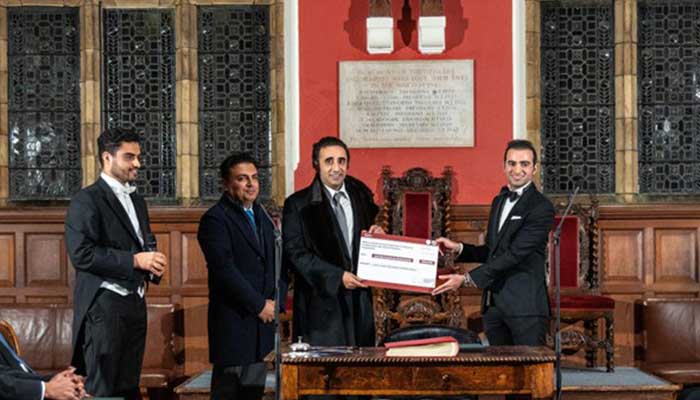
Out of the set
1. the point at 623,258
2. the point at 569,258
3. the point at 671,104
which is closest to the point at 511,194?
the point at 569,258

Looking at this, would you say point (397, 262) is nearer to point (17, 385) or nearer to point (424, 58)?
point (17, 385)

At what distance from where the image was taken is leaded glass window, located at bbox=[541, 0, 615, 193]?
27.2 feet

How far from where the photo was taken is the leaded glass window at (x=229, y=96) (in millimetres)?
8398

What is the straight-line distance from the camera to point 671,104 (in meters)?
8.26

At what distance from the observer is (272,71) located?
327 inches

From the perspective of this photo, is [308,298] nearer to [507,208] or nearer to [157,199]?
[507,208]

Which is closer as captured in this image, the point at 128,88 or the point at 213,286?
the point at 213,286

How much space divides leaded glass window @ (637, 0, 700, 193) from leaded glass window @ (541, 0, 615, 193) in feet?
0.90

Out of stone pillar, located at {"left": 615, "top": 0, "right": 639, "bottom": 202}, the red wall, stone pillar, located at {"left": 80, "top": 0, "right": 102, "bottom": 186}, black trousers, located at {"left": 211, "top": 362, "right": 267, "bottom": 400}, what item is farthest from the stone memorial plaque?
black trousers, located at {"left": 211, "top": 362, "right": 267, "bottom": 400}

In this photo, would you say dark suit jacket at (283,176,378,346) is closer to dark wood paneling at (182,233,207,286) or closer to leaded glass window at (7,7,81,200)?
dark wood paneling at (182,233,207,286)

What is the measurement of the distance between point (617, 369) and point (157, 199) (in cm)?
361

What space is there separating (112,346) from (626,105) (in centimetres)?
497

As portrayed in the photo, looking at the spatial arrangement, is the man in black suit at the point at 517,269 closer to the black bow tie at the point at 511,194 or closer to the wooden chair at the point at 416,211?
the black bow tie at the point at 511,194

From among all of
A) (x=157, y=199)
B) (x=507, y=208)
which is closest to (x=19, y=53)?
(x=157, y=199)
